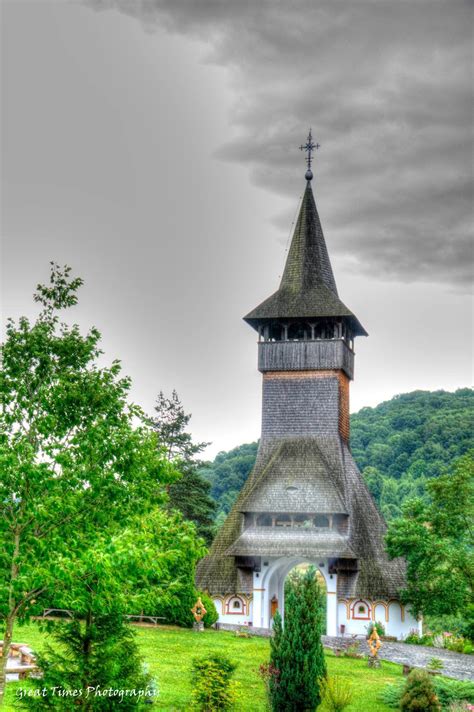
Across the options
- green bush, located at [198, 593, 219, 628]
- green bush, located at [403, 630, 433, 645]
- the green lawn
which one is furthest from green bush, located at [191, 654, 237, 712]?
green bush, located at [403, 630, 433, 645]

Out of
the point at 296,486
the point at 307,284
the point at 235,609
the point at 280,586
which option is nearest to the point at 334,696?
the point at 235,609

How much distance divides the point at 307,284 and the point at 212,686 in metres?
27.4

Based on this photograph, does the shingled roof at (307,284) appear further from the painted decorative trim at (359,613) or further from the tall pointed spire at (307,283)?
the painted decorative trim at (359,613)

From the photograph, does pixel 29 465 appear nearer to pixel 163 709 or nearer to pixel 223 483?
pixel 163 709

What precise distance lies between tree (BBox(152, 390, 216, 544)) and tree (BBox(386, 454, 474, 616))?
41.5 ft

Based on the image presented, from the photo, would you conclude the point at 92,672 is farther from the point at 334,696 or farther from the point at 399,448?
the point at 399,448

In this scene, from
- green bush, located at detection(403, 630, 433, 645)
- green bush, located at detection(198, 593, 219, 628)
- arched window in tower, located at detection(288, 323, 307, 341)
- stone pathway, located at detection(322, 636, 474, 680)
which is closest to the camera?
stone pathway, located at detection(322, 636, 474, 680)

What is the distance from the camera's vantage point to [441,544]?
29.7 m

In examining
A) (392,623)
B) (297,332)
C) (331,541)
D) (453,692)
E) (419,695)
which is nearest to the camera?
(419,695)

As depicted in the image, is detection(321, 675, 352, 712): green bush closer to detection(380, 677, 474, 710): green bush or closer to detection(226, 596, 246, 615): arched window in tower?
detection(380, 677, 474, 710): green bush

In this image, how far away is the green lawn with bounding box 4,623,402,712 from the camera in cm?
1719

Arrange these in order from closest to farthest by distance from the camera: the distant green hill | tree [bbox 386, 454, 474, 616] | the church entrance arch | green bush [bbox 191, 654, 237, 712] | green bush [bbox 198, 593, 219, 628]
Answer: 1. green bush [bbox 191, 654, 237, 712]
2. tree [bbox 386, 454, 474, 616]
3. green bush [bbox 198, 593, 219, 628]
4. the church entrance arch
5. the distant green hill

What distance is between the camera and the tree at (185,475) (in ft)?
135

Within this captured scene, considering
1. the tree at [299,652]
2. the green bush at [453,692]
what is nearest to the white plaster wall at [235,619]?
the green bush at [453,692]
